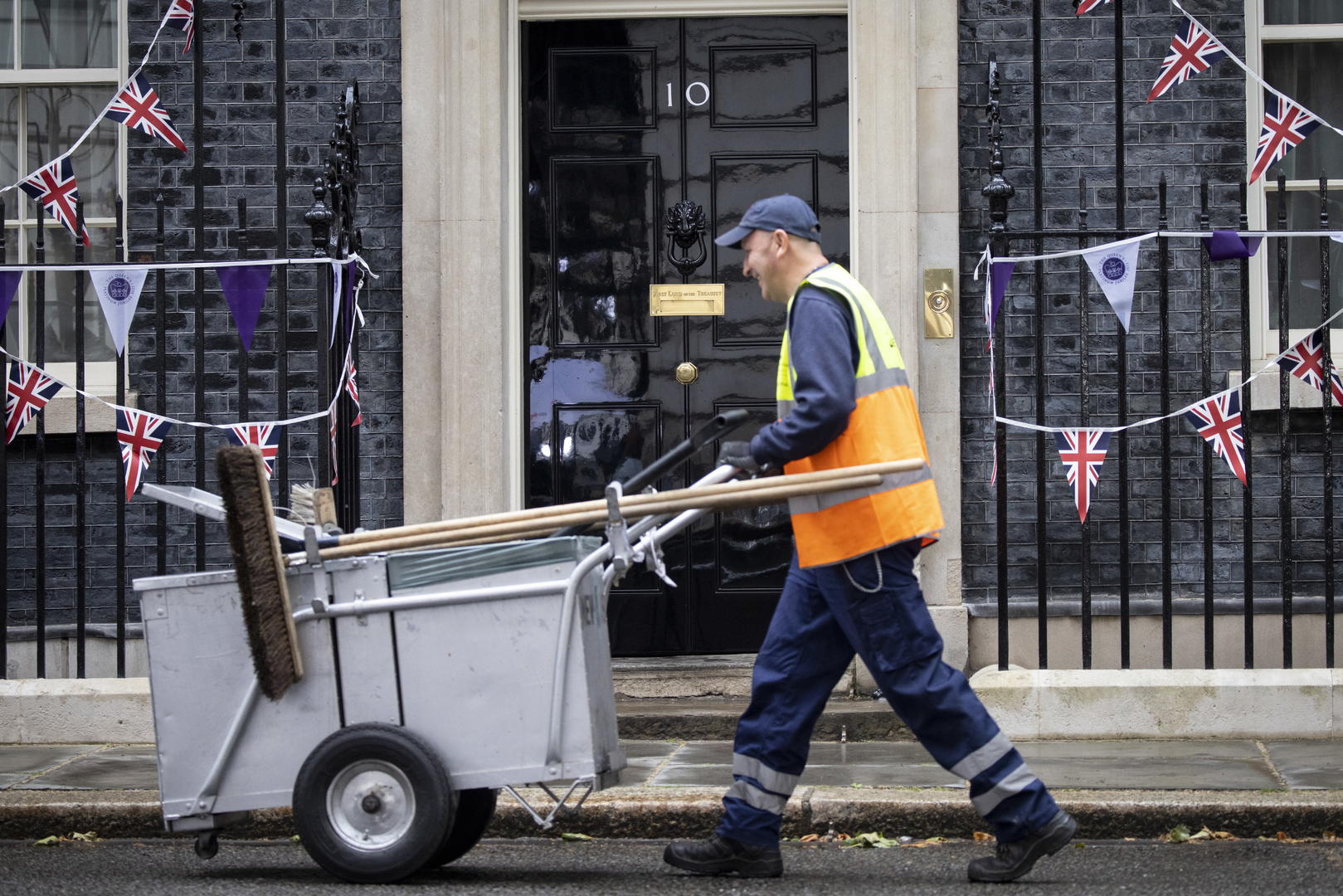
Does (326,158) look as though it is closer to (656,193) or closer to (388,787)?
(656,193)

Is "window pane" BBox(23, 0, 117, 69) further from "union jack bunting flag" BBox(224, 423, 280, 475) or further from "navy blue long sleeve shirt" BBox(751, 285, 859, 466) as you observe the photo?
"navy blue long sleeve shirt" BBox(751, 285, 859, 466)

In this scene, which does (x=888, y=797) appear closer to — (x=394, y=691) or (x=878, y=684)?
(x=878, y=684)

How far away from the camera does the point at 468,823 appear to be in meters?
5.05

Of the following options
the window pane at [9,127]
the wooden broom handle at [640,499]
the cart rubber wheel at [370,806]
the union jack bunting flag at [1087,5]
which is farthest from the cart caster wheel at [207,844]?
the union jack bunting flag at [1087,5]

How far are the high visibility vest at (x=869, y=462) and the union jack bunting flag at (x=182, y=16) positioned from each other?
407 centimetres

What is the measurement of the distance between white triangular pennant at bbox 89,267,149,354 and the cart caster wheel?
2586mm

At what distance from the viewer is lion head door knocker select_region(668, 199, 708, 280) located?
807cm

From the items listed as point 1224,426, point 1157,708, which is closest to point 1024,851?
point 1157,708

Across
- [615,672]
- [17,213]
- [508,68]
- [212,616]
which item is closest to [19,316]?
[17,213]

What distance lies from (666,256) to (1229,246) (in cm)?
247

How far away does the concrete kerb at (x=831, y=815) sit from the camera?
5.48 meters

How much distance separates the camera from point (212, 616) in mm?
4801

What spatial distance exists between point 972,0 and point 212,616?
4.75 metres

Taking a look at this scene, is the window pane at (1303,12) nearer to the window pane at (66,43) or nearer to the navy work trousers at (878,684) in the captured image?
the navy work trousers at (878,684)
